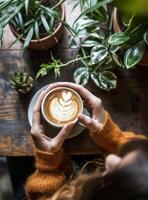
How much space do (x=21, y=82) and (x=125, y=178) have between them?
1.40 ft

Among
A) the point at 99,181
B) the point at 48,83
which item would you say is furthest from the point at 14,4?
the point at 99,181

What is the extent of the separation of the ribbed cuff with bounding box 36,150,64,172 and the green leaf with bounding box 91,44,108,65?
23cm

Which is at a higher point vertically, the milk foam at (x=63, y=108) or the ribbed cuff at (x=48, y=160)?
the milk foam at (x=63, y=108)

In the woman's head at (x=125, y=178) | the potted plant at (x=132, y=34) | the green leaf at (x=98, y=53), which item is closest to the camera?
the woman's head at (x=125, y=178)

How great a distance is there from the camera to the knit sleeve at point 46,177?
111cm

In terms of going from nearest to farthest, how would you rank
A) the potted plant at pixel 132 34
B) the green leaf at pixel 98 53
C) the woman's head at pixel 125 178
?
the woman's head at pixel 125 178 → the potted plant at pixel 132 34 → the green leaf at pixel 98 53

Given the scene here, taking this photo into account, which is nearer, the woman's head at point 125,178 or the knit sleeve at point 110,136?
the woman's head at point 125,178

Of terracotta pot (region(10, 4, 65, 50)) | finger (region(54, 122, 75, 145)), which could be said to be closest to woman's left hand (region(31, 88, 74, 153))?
finger (region(54, 122, 75, 145))

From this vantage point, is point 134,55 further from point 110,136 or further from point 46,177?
point 46,177

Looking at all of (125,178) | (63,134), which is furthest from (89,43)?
(125,178)

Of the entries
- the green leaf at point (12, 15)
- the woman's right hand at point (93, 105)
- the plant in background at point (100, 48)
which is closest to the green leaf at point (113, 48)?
the plant in background at point (100, 48)

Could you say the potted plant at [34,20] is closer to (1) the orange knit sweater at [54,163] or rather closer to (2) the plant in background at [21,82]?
(2) the plant in background at [21,82]

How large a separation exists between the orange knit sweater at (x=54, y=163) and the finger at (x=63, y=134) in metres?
0.04

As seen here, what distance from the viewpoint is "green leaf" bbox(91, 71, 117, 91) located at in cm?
116
